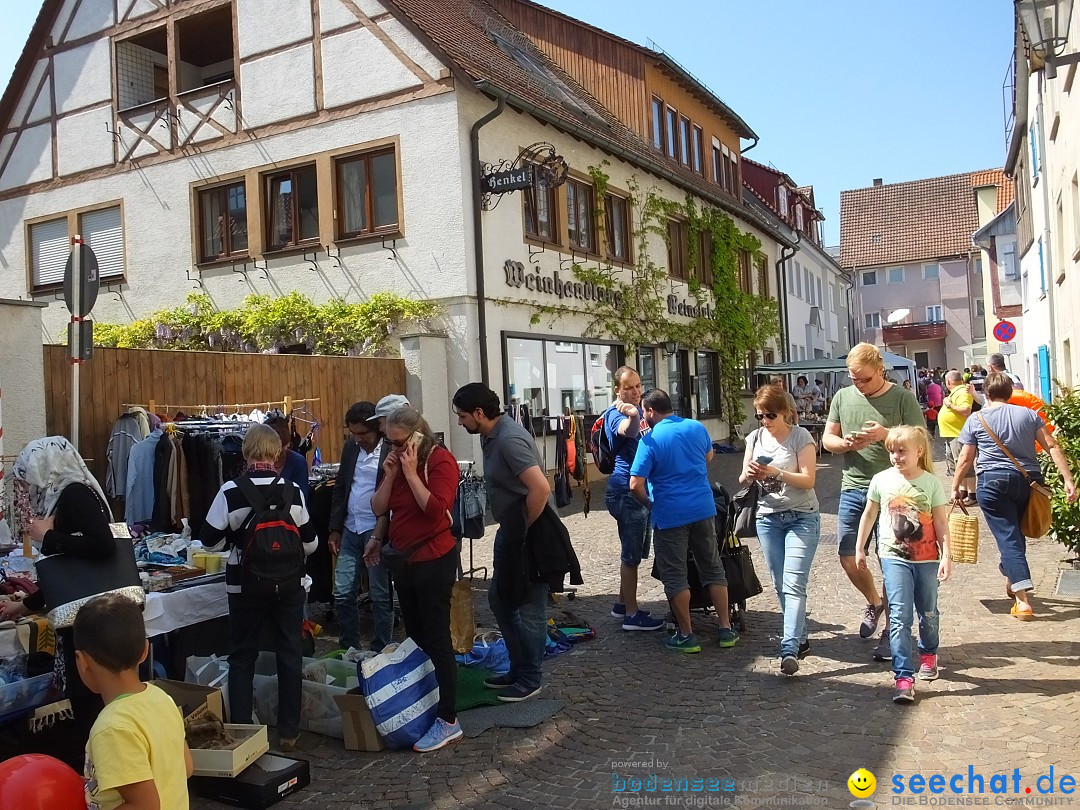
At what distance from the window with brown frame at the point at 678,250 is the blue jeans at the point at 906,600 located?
16.3 m

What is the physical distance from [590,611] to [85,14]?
15.9 metres

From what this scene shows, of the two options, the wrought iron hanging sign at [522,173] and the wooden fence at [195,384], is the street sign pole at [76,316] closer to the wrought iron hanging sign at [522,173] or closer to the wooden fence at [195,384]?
the wooden fence at [195,384]

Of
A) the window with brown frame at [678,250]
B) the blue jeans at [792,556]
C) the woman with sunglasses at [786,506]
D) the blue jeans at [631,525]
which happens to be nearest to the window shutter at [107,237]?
the window with brown frame at [678,250]

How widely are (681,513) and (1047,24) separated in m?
4.79

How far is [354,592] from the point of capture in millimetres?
6379

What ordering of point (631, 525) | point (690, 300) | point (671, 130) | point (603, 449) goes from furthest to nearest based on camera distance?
1. point (671, 130)
2. point (690, 300)
3. point (603, 449)
4. point (631, 525)

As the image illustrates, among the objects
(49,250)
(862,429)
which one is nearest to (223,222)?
(49,250)

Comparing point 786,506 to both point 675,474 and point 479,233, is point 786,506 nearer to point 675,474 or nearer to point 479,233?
point 675,474

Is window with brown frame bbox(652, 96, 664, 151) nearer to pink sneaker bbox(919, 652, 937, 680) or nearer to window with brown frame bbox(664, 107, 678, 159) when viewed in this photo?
window with brown frame bbox(664, 107, 678, 159)

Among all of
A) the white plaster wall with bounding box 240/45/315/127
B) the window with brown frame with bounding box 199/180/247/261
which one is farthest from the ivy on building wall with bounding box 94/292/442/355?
the white plaster wall with bounding box 240/45/315/127

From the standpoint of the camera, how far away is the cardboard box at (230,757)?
4.29 metres

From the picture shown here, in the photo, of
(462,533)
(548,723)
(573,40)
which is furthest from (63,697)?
(573,40)

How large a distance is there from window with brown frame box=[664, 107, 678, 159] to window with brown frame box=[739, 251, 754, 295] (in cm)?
409

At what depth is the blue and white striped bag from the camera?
483cm
